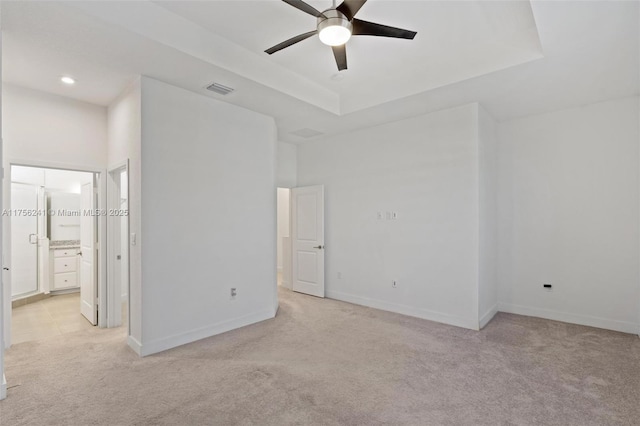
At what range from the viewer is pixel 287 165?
635 cm

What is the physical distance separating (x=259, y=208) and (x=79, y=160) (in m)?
2.28

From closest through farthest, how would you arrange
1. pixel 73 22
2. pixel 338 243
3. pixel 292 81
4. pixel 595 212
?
pixel 73 22
pixel 292 81
pixel 595 212
pixel 338 243

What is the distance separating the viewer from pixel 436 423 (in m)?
2.33

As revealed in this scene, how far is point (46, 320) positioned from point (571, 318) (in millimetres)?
7204

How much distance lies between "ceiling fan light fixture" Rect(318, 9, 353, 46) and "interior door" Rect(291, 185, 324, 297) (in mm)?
3544

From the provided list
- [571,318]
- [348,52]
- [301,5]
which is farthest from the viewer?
[571,318]

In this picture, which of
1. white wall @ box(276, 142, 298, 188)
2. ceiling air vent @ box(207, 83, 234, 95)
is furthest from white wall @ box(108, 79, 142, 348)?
white wall @ box(276, 142, 298, 188)

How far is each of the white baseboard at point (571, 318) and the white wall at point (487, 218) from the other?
227 millimetres

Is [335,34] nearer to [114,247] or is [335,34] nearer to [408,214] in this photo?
[408,214]

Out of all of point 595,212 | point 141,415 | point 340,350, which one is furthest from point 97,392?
point 595,212

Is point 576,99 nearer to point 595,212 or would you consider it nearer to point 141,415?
point 595,212

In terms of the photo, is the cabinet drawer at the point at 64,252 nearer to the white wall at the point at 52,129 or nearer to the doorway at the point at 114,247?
the doorway at the point at 114,247

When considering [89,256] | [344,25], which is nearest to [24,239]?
[89,256]

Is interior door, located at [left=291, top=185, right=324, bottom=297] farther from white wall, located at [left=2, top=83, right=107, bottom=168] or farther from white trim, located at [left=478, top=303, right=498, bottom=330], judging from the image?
white wall, located at [left=2, top=83, right=107, bottom=168]
